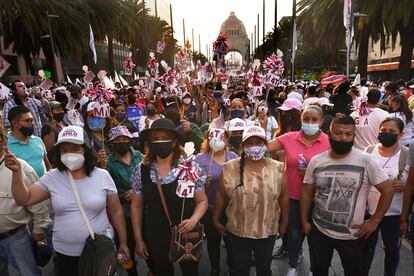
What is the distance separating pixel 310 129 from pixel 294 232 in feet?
3.65

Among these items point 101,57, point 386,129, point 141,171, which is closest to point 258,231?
→ point 141,171

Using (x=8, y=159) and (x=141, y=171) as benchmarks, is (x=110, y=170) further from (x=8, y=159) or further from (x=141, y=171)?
(x=8, y=159)

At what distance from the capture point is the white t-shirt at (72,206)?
2.88 m

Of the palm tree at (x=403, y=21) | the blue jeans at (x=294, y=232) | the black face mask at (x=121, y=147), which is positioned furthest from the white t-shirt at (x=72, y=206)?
the palm tree at (x=403, y=21)

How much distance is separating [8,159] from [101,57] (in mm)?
61444

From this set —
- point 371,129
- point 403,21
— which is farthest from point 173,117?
point 403,21

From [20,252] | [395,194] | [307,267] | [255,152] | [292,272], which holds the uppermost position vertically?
[255,152]

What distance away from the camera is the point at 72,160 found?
288 centimetres

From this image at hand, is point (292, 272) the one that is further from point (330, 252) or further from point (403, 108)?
point (403, 108)

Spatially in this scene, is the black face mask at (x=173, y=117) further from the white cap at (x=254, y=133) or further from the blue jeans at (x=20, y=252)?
the blue jeans at (x=20, y=252)

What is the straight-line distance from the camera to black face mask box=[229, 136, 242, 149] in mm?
4137

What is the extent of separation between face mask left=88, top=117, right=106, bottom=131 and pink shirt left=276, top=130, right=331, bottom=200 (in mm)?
2390

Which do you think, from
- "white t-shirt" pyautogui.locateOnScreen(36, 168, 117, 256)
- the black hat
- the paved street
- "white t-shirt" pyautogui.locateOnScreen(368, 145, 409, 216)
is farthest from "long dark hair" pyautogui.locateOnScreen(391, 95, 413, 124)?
"white t-shirt" pyautogui.locateOnScreen(36, 168, 117, 256)

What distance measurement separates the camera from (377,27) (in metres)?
23.8
